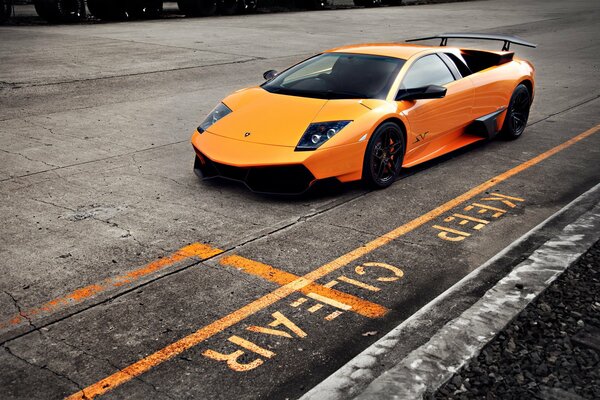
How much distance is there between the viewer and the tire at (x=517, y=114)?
8.90m

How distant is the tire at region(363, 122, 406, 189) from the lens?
22.1ft

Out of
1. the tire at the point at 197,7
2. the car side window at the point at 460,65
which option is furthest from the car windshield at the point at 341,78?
the tire at the point at 197,7

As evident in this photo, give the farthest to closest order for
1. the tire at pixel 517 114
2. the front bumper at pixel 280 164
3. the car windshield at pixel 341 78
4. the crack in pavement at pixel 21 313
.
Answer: the tire at pixel 517 114, the car windshield at pixel 341 78, the front bumper at pixel 280 164, the crack in pavement at pixel 21 313

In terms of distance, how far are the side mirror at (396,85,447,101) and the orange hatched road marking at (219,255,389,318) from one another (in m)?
2.80

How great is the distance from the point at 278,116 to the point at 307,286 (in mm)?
2514

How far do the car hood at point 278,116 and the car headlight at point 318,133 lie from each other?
6 centimetres

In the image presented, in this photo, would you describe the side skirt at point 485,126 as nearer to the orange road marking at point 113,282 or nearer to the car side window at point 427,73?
the car side window at point 427,73

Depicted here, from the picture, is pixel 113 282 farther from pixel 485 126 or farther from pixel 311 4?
pixel 311 4

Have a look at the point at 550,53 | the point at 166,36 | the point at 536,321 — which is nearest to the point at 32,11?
the point at 166,36

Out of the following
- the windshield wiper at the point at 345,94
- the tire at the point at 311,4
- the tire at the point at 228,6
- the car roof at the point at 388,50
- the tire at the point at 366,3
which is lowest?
the windshield wiper at the point at 345,94

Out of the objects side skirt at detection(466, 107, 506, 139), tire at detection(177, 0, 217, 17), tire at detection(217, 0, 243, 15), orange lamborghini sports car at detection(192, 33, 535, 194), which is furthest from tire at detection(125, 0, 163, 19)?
side skirt at detection(466, 107, 506, 139)

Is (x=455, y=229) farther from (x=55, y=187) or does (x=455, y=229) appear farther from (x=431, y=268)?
(x=55, y=187)

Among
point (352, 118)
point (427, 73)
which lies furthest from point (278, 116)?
point (427, 73)

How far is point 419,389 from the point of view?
11.0 ft
